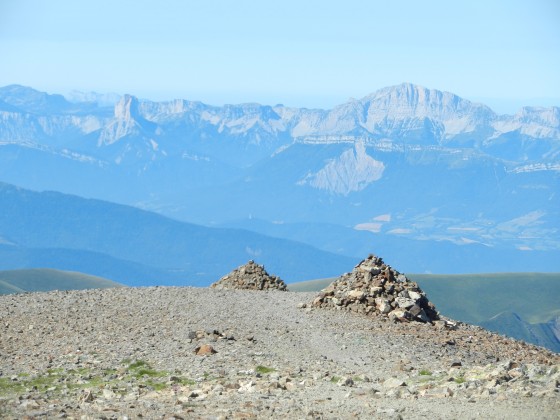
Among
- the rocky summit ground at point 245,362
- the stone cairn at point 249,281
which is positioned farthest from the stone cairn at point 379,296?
the stone cairn at point 249,281

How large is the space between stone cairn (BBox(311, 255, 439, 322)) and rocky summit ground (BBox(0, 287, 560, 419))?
15.1 inches

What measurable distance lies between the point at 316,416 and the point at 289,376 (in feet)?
15.5

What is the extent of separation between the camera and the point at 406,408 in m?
19.0

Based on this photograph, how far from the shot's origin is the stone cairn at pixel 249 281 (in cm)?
3934

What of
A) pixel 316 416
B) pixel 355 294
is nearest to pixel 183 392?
pixel 316 416

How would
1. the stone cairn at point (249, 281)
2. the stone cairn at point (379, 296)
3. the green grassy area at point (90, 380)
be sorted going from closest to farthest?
1. the green grassy area at point (90, 380)
2. the stone cairn at point (379, 296)
3. the stone cairn at point (249, 281)

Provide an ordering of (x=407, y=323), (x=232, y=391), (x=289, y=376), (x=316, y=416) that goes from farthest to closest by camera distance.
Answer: (x=407, y=323), (x=289, y=376), (x=232, y=391), (x=316, y=416)

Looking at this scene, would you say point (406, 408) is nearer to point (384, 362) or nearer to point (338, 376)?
point (338, 376)

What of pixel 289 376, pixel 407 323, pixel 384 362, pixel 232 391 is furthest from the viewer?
pixel 407 323

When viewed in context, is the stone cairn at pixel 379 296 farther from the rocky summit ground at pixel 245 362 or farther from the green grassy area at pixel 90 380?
the green grassy area at pixel 90 380

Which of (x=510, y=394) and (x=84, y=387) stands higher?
(x=510, y=394)

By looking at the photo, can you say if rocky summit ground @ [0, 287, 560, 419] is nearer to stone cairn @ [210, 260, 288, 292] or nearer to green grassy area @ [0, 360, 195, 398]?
green grassy area @ [0, 360, 195, 398]

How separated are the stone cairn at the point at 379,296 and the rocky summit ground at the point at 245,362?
1.26 feet

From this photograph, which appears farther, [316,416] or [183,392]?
[183,392]
